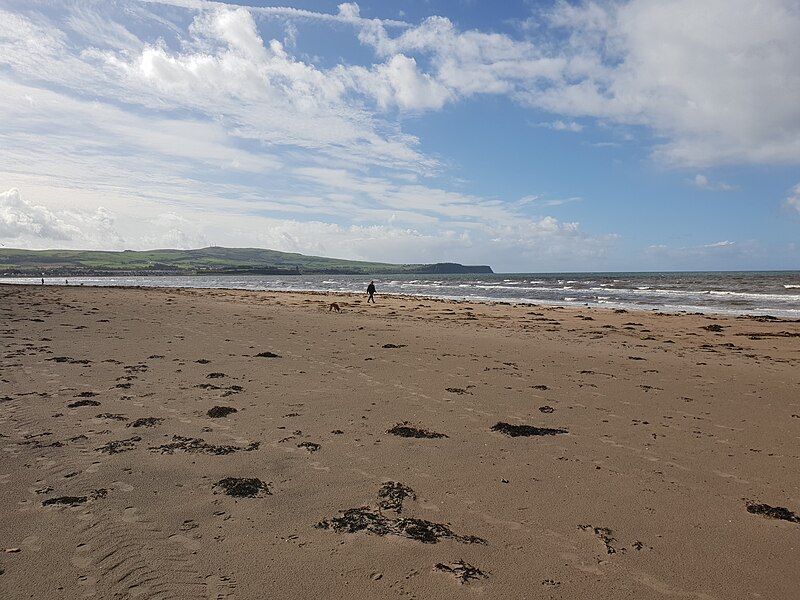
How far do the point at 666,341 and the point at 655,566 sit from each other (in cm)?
1543

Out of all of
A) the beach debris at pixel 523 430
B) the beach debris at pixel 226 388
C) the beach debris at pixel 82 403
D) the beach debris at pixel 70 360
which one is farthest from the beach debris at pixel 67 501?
the beach debris at pixel 70 360

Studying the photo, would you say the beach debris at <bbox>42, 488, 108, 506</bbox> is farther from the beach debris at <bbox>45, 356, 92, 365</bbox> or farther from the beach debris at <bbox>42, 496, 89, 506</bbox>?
the beach debris at <bbox>45, 356, 92, 365</bbox>

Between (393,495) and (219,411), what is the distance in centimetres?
361

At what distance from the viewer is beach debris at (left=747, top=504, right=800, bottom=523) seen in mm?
4543

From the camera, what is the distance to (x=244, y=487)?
488cm

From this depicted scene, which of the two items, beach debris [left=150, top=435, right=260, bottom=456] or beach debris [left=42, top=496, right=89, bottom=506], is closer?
beach debris [left=42, top=496, right=89, bottom=506]

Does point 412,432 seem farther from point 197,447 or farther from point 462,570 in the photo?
point 462,570

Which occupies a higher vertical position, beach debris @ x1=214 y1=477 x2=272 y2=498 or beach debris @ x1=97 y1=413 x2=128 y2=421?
beach debris @ x1=214 y1=477 x2=272 y2=498

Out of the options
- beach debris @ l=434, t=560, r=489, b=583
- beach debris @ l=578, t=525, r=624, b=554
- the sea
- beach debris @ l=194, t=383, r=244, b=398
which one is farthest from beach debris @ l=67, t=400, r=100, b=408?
the sea

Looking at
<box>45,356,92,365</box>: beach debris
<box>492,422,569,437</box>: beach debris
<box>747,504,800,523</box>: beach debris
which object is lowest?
<box>45,356,92,365</box>: beach debris

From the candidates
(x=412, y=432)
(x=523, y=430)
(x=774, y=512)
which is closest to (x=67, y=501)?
(x=412, y=432)

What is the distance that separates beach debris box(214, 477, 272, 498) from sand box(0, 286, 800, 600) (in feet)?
0.08

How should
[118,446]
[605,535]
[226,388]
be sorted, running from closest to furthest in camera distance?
1. [605,535]
2. [118,446]
3. [226,388]

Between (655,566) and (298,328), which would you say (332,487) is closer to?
(655,566)
